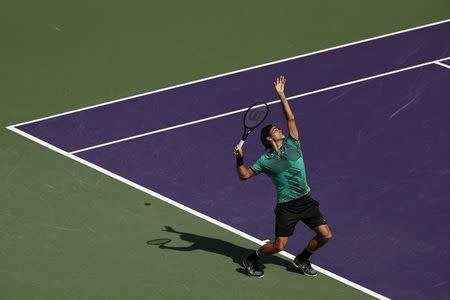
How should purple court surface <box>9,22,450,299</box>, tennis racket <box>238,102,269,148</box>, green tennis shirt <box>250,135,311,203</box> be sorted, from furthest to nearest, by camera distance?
purple court surface <box>9,22,450,299</box> < tennis racket <box>238,102,269,148</box> < green tennis shirt <box>250,135,311,203</box>

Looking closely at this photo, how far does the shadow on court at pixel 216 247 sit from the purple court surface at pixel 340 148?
39 centimetres

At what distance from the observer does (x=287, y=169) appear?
1814 centimetres

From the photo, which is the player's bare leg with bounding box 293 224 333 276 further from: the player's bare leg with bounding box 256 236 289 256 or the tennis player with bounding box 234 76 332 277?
the player's bare leg with bounding box 256 236 289 256

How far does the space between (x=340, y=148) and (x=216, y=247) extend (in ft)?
11.7

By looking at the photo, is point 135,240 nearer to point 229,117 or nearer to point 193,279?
point 193,279

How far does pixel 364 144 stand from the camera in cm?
2217

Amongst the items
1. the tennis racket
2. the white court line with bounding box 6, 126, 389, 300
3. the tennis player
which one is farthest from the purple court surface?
the tennis racket

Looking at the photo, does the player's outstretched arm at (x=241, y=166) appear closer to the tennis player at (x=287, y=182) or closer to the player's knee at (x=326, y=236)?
the tennis player at (x=287, y=182)

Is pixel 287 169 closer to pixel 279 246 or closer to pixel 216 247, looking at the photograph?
pixel 279 246

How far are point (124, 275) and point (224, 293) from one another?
54.6 inches

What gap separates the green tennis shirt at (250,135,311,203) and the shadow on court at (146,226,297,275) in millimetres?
1163

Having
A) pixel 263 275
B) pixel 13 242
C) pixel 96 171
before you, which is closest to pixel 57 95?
pixel 96 171

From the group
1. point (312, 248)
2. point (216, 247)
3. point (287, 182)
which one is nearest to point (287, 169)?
point (287, 182)

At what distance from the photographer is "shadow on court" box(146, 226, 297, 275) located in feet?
62.5
